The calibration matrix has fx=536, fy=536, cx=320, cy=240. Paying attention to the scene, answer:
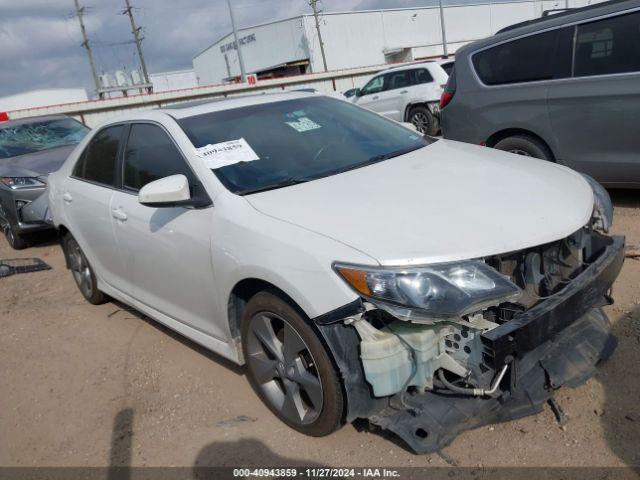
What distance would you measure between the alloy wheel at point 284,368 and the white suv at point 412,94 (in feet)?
31.4

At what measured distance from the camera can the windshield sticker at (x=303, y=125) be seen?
3373 millimetres

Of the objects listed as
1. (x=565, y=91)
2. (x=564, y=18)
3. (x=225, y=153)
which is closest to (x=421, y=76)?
(x=564, y=18)

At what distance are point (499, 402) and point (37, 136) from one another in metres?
8.15

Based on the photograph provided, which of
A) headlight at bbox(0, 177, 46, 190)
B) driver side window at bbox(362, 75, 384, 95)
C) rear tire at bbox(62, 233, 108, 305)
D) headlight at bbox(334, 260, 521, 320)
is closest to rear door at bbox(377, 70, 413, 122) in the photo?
Result: driver side window at bbox(362, 75, 384, 95)

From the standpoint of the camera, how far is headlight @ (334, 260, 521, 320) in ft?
6.81

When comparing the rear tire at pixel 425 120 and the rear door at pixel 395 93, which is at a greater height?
the rear door at pixel 395 93

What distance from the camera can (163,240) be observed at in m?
3.11

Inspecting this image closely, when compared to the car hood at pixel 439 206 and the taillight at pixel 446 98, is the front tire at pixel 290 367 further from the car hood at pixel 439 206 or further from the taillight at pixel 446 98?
the taillight at pixel 446 98

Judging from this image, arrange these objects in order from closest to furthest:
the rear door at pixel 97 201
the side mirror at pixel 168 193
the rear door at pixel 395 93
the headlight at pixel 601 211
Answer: the side mirror at pixel 168 193 < the headlight at pixel 601 211 < the rear door at pixel 97 201 < the rear door at pixel 395 93

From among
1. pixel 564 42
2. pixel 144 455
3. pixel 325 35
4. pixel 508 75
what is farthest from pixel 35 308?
pixel 325 35

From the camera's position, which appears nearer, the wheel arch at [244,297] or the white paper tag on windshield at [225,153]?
the wheel arch at [244,297]

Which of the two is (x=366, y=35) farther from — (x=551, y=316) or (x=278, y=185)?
(x=551, y=316)

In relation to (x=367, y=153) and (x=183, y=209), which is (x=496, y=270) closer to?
(x=367, y=153)

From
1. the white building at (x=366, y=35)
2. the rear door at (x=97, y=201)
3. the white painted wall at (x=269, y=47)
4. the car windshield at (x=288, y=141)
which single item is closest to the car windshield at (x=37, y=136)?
the rear door at (x=97, y=201)
